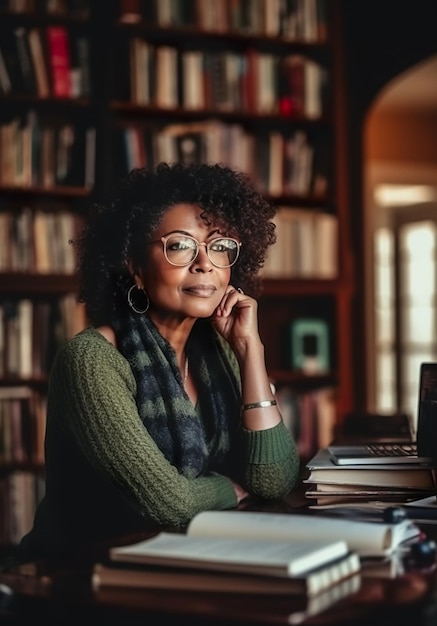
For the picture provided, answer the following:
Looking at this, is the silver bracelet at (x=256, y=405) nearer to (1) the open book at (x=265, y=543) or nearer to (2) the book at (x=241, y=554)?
(1) the open book at (x=265, y=543)

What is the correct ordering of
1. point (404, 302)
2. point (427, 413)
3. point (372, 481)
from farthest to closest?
point (404, 302) < point (427, 413) < point (372, 481)

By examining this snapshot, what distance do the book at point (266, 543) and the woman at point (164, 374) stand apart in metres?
0.41

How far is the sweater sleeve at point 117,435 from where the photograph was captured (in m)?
1.82

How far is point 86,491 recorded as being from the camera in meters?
1.93

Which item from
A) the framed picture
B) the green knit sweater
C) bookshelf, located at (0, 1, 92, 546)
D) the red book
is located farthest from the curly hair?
the framed picture

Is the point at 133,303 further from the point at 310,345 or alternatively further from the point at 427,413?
the point at 310,345

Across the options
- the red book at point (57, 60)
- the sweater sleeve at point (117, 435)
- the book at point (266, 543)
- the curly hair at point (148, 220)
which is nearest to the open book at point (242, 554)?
the book at point (266, 543)

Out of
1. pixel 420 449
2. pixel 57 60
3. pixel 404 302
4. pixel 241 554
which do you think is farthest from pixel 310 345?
pixel 241 554

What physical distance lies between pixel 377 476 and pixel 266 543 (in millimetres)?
559

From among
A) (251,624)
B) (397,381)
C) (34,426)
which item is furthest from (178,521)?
(397,381)

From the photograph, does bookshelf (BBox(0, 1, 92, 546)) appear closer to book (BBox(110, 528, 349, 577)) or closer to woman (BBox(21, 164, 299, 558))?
woman (BBox(21, 164, 299, 558))

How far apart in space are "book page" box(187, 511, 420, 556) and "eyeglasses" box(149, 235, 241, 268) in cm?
63

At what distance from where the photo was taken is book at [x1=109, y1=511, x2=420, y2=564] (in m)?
1.23

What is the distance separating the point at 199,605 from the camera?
3.91 feet
